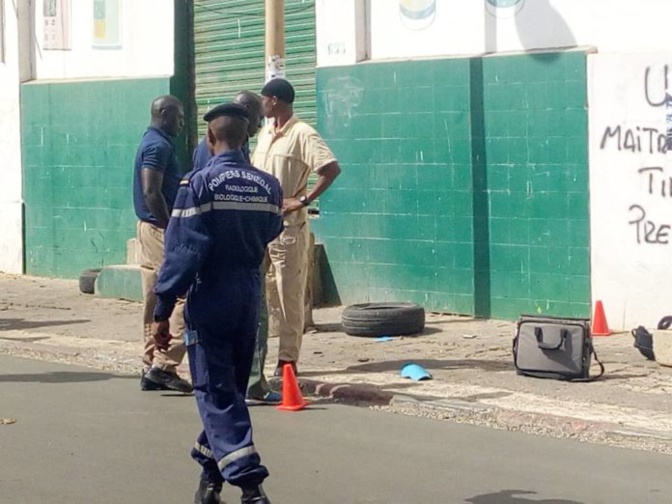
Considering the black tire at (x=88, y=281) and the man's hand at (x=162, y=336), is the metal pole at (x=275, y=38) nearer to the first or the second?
the man's hand at (x=162, y=336)

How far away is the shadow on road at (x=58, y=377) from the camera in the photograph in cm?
1125

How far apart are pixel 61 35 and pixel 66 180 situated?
1.89 meters

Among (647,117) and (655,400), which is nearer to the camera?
(655,400)

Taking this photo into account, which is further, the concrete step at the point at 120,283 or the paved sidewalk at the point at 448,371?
the concrete step at the point at 120,283

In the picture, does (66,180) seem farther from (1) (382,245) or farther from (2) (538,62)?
(2) (538,62)

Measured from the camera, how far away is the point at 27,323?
1475 centimetres

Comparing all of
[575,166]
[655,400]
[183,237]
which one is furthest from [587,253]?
[183,237]

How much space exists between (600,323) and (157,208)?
14.6ft

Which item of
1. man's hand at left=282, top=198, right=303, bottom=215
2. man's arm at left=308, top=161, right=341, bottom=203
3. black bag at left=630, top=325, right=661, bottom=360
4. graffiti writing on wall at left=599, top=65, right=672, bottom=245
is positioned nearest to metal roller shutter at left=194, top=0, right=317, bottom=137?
graffiti writing on wall at left=599, top=65, right=672, bottom=245

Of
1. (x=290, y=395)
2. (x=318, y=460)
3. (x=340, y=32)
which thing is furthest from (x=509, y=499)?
(x=340, y=32)

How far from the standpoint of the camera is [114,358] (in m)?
12.2

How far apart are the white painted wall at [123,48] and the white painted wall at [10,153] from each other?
40 cm

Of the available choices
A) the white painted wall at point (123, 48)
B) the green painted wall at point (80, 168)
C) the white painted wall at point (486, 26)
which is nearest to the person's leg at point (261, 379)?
the white painted wall at point (486, 26)

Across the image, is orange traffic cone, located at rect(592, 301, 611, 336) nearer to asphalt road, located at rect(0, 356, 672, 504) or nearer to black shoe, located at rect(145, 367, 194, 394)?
asphalt road, located at rect(0, 356, 672, 504)
